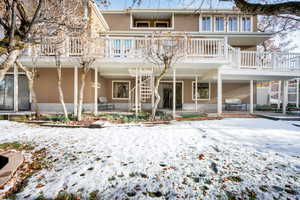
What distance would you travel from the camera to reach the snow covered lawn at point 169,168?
194 centimetres

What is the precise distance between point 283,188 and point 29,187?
12.1 feet

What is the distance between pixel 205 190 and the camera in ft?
6.44

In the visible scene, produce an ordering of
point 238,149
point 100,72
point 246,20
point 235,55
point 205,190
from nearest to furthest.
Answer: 1. point 205,190
2. point 238,149
3. point 235,55
4. point 100,72
5. point 246,20

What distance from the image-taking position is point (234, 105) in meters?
11.2

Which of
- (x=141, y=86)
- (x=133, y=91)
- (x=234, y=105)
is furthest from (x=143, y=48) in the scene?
(x=234, y=105)

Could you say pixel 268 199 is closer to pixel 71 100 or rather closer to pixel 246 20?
pixel 71 100

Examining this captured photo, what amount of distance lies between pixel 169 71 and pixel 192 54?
6.97 feet

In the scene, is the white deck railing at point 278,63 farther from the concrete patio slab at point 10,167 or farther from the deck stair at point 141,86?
the concrete patio slab at point 10,167

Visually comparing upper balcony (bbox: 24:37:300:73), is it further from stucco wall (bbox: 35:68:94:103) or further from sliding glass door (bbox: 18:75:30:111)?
sliding glass door (bbox: 18:75:30:111)

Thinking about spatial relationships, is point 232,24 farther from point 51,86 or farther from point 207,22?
point 51,86

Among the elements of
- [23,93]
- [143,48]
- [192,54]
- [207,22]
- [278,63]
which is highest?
[207,22]

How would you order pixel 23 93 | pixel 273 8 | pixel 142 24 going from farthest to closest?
pixel 142 24, pixel 23 93, pixel 273 8

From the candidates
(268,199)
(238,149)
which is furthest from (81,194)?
(238,149)

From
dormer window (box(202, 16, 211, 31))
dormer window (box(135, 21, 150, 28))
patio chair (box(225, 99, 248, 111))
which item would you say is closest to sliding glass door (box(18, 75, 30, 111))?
dormer window (box(135, 21, 150, 28))
